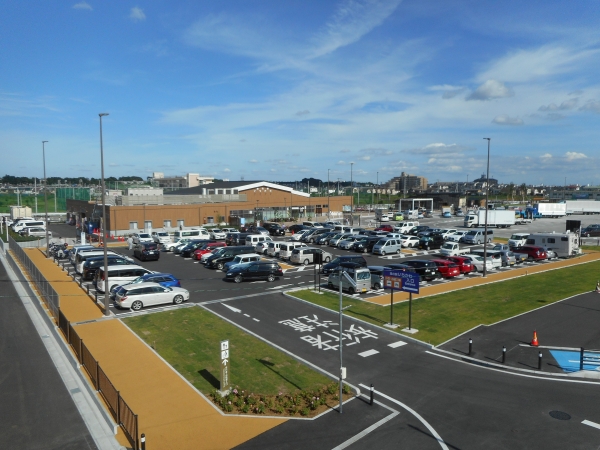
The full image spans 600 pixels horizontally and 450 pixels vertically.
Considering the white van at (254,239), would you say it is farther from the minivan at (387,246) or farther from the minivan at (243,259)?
the minivan at (387,246)

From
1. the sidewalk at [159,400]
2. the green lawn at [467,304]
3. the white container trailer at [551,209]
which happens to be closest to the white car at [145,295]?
the sidewalk at [159,400]

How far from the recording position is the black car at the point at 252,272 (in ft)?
102

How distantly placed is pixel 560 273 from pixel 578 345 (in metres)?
18.3

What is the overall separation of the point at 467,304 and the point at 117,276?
21479 mm

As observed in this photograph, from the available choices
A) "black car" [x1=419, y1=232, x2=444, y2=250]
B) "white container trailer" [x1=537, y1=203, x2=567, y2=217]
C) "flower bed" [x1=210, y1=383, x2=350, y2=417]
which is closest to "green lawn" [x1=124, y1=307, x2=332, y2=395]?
"flower bed" [x1=210, y1=383, x2=350, y2=417]

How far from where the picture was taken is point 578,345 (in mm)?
19375

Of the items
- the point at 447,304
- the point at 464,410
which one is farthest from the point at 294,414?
the point at 447,304

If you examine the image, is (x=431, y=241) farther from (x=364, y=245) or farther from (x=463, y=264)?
(x=463, y=264)

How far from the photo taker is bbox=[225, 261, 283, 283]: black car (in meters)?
31.2

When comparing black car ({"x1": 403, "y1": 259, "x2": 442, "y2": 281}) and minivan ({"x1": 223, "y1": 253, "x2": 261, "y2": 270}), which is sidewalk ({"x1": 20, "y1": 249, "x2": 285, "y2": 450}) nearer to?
minivan ({"x1": 223, "y1": 253, "x2": 261, "y2": 270})

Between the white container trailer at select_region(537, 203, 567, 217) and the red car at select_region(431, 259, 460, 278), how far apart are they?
73.5 m

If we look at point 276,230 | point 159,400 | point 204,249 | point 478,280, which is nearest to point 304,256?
point 204,249

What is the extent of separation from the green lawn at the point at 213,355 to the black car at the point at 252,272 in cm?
788

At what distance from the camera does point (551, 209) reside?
9688cm
